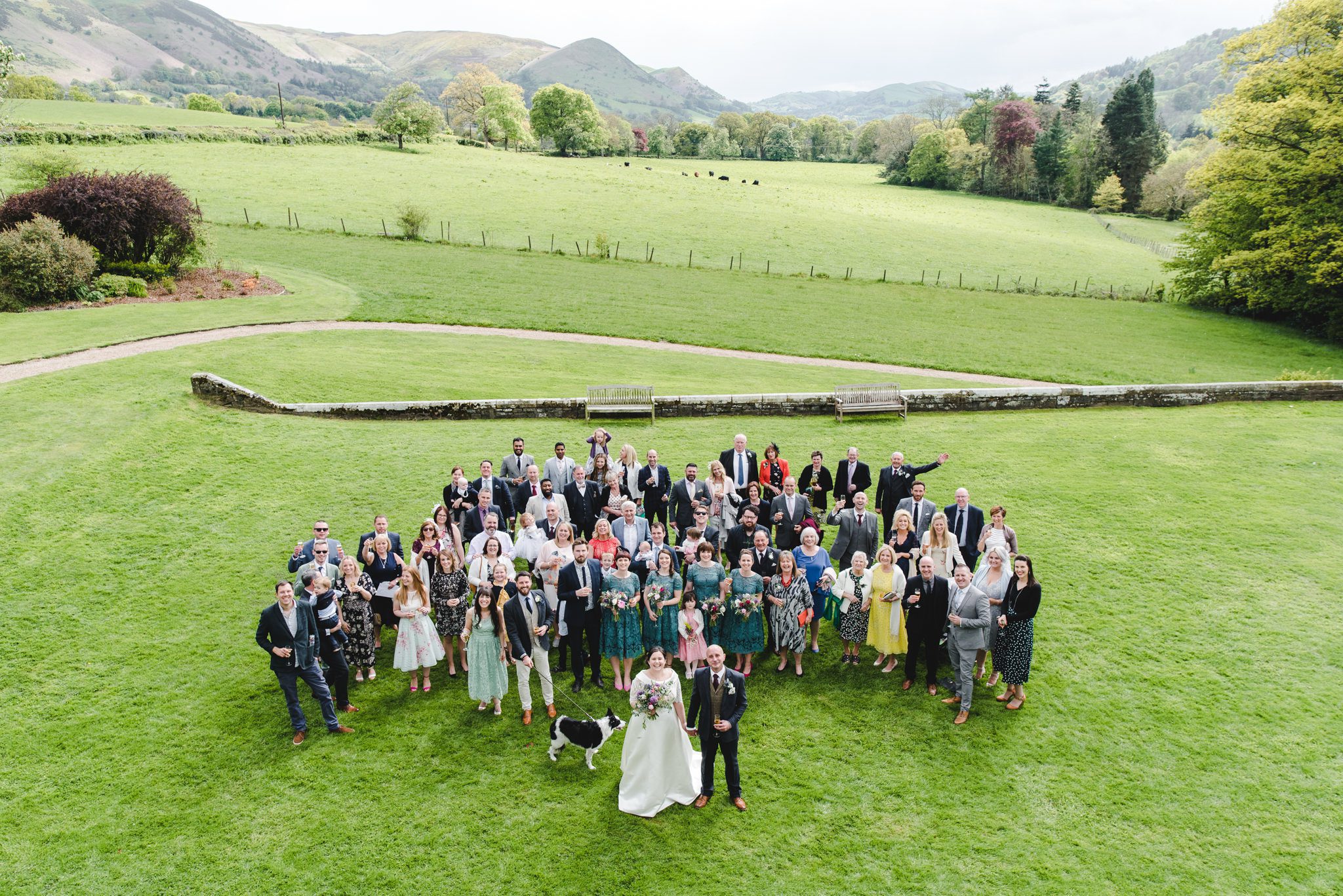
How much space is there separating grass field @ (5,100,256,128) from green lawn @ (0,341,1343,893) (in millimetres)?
60581

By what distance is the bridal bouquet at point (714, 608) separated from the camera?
9.12 m

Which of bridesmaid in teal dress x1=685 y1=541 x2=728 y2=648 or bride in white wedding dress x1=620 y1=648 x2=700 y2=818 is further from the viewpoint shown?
bridesmaid in teal dress x1=685 y1=541 x2=728 y2=648

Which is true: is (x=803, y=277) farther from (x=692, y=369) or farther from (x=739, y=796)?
(x=739, y=796)

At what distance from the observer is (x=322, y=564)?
9141 millimetres

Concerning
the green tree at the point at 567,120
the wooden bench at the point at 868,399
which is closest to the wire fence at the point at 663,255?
the wooden bench at the point at 868,399

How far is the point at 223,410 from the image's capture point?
16.8 metres

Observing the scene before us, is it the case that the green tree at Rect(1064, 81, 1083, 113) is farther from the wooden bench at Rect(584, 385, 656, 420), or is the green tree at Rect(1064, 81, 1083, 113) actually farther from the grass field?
A: the wooden bench at Rect(584, 385, 656, 420)

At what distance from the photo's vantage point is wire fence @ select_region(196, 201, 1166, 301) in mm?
37312

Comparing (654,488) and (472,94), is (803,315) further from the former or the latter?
(472,94)

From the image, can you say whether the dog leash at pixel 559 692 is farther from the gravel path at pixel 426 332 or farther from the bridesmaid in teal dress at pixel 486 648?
the gravel path at pixel 426 332

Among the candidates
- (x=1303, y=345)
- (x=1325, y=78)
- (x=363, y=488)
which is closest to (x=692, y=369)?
(x=363, y=488)

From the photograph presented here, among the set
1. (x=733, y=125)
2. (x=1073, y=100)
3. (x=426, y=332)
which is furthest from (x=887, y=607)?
(x=733, y=125)

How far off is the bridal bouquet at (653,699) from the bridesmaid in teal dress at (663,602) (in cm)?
182

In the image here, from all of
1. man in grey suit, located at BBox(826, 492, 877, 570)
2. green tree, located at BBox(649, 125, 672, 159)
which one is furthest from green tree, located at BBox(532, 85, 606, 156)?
man in grey suit, located at BBox(826, 492, 877, 570)
